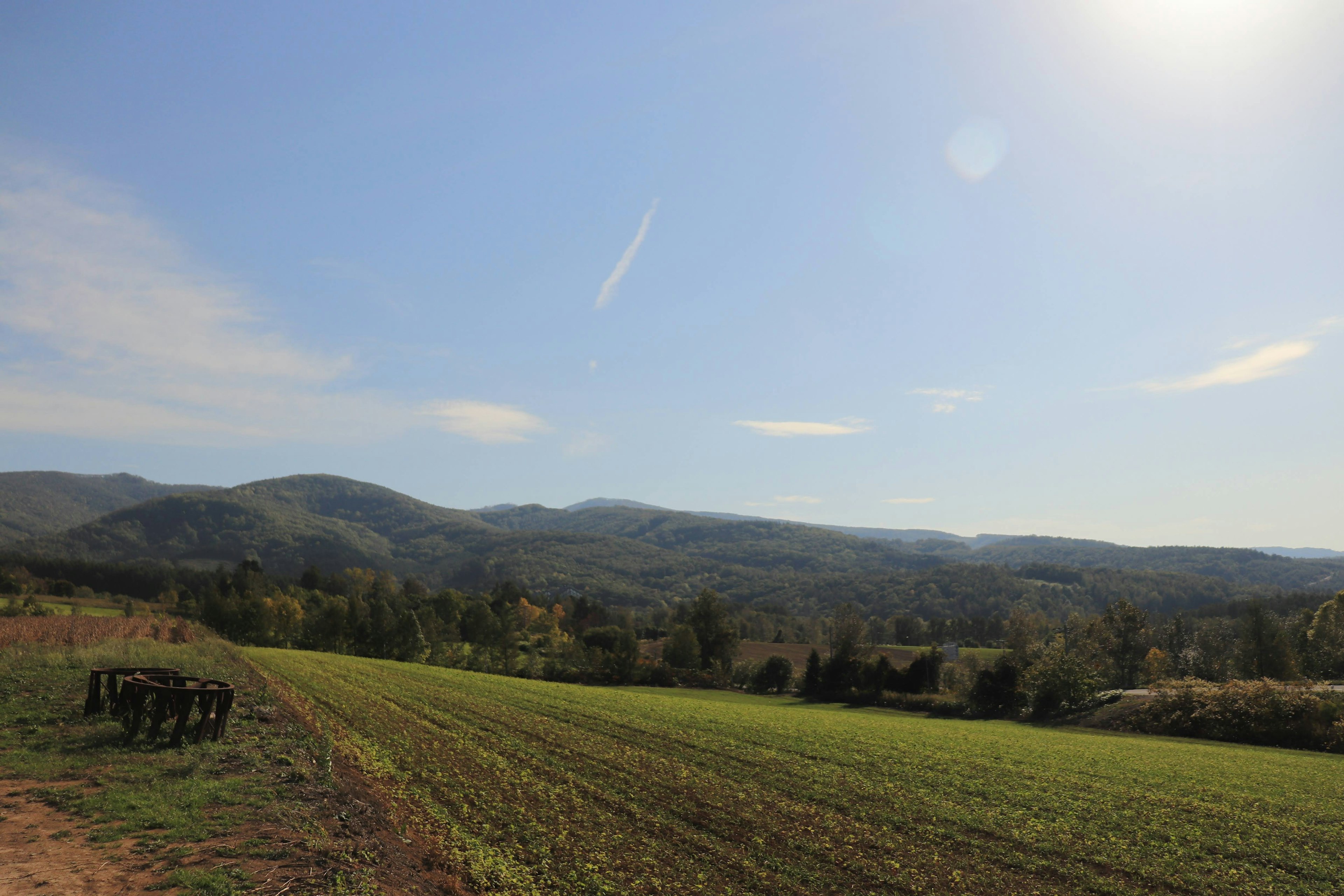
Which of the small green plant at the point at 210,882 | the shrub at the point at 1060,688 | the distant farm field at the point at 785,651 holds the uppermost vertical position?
the small green plant at the point at 210,882

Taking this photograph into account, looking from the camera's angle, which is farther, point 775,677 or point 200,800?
point 775,677

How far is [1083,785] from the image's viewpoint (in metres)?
20.3

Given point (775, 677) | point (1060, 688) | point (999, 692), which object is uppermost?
point (1060, 688)

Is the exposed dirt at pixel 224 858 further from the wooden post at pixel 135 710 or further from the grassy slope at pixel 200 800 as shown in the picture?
the wooden post at pixel 135 710

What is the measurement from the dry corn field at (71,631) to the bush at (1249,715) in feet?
201

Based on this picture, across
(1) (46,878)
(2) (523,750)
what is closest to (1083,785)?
(2) (523,750)

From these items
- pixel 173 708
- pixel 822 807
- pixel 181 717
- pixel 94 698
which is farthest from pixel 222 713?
pixel 822 807

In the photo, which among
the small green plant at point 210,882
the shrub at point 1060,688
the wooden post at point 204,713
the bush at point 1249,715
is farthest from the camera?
the shrub at point 1060,688

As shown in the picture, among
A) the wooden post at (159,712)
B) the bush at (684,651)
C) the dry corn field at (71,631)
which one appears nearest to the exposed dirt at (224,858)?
the wooden post at (159,712)

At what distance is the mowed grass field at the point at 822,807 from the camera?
12.3 m

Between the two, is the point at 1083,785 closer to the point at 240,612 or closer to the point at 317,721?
the point at 317,721

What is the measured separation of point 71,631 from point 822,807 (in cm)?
3839

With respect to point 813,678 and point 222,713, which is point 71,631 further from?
point 813,678

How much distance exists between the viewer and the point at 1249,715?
3919 centimetres
